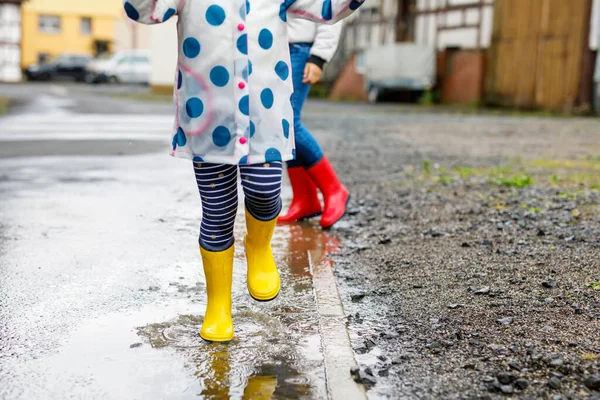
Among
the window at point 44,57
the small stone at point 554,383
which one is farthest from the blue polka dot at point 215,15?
the window at point 44,57

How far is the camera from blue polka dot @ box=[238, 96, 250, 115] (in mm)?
2934

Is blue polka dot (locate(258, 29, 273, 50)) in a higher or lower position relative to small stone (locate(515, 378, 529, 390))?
higher

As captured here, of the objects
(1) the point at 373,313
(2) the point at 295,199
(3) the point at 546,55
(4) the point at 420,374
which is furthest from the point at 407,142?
(3) the point at 546,55

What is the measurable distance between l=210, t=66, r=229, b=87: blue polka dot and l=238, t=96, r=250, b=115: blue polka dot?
85 millimetres

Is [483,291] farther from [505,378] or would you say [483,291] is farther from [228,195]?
[228,195]

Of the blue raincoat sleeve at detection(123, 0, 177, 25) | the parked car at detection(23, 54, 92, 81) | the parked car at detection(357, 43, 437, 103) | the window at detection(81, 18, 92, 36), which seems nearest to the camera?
the blue raincoat sleeve at detection(123, 0, 177, 25)

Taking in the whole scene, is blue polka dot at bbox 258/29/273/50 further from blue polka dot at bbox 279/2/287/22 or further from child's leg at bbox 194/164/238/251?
child's leg at bbox 194/164/238/251

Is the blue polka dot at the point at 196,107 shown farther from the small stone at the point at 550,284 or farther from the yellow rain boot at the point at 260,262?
the small stone at the point at 550,284

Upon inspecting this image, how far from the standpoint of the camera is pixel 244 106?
9.64 ft

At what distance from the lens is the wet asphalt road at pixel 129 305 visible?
265 cm

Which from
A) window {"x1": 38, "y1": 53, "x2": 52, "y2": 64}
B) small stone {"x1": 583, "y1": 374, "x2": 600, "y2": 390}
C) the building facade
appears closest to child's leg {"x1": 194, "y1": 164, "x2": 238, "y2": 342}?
small stone {"x1": 583, "y1": 374, "x2": 600, "y2": 390}

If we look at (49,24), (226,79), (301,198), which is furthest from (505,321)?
(49,24)

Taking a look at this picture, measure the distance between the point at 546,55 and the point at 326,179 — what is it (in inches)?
625

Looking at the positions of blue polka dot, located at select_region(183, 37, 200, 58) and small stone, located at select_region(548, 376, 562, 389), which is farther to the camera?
blue polka dot, located at select_region(183, 37, 200, 58)
